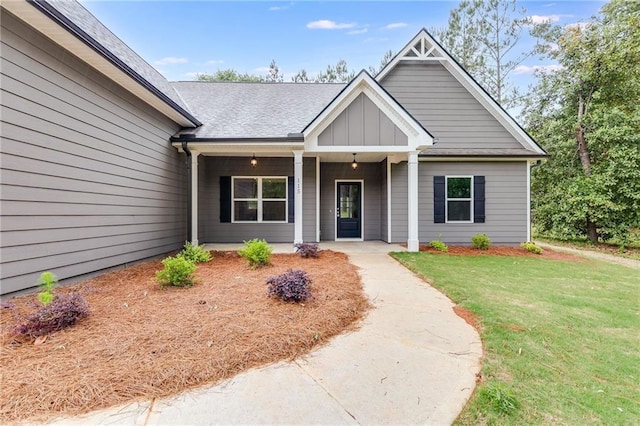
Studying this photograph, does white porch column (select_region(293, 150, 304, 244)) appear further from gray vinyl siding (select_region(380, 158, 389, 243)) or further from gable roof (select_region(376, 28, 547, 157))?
gable roof (select_region(376, 28, 547, 157))

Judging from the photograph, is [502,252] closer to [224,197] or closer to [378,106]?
[378,106]

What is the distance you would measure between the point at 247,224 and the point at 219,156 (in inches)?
90.5

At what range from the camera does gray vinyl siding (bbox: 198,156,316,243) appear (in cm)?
924

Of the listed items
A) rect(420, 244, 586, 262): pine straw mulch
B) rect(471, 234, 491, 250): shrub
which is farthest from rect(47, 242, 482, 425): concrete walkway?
rect(471, 234, 491, 250): shrub

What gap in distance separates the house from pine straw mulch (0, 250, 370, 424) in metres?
1.40

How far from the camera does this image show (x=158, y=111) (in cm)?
677

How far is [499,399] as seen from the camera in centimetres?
186

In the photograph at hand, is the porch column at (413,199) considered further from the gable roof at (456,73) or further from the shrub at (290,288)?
the shrub at (290,288)

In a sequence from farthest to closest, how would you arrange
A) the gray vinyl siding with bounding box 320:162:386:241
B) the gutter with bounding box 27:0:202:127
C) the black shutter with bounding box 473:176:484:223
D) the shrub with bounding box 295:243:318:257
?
the gray vinyl siding with bounding box 320:162:386:241
the black shutter with bounding box 473:176:484:223
the shrub with bounding box 295:243:318:257
the gutter with bounding box 27:0:202:127

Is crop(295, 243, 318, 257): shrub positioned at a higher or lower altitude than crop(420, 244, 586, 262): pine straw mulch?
higher

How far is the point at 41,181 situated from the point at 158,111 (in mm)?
3521

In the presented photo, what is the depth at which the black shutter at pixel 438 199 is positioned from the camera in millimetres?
9227

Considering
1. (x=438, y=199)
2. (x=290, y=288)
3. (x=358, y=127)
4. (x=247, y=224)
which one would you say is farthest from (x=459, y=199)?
(x=290, y=288)

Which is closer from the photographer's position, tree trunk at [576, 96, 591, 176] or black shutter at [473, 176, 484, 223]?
black shutter at [473, 176, 484, 223]
